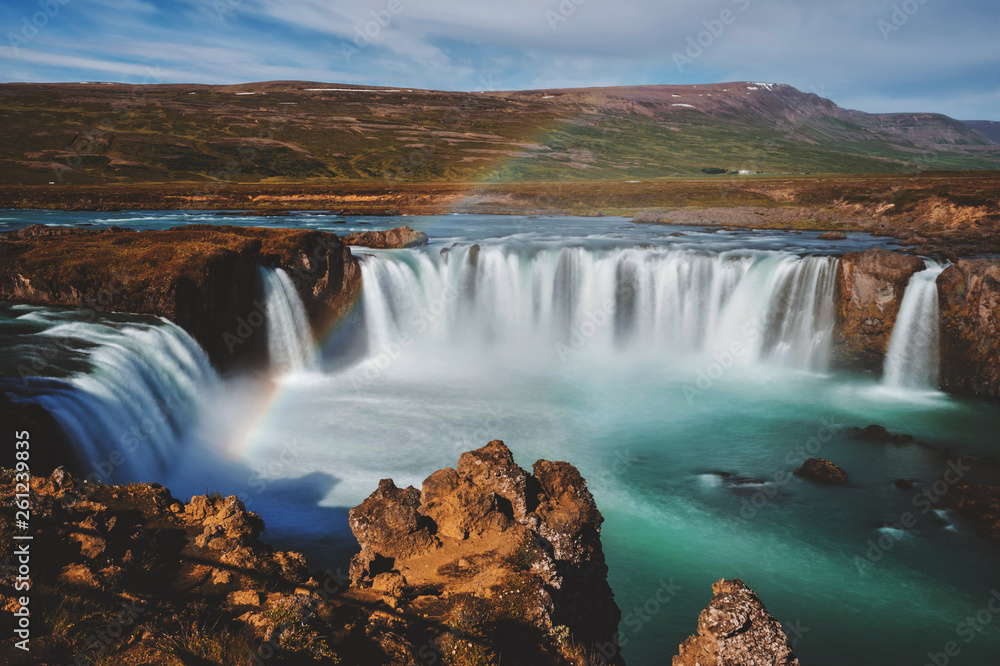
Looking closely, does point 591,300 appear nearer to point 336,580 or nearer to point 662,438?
point 662,438

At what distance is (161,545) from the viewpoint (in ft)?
27.3

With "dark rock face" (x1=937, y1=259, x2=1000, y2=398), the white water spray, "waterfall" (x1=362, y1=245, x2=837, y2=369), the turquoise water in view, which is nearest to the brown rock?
the turquoise water

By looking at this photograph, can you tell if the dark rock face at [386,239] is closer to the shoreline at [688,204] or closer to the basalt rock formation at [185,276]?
the basalt rock formation at [185,276]

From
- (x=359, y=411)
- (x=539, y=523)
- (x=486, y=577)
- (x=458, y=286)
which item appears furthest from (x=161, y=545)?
(x=458, y=286)

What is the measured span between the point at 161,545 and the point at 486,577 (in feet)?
15.7

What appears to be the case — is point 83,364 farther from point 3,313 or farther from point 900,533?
point 900,533

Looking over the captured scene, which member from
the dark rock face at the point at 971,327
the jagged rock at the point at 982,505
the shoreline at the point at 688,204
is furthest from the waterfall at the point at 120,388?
the shoreline at the point at 688,204

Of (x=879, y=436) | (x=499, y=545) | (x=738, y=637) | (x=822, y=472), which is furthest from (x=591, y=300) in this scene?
(x=738, y=637)

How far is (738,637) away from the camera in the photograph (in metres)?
7.02

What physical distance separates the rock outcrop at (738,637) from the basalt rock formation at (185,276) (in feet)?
64.8

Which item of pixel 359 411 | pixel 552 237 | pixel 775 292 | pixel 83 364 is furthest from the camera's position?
pixel 552 237

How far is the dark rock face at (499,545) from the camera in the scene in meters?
7.67

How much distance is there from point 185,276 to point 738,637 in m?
20.9

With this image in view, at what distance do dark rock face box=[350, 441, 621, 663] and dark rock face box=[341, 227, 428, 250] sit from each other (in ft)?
89.6
